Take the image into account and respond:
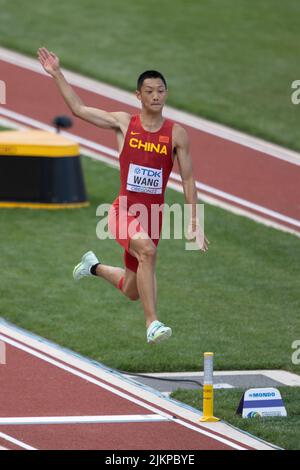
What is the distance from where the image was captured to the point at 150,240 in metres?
11.0

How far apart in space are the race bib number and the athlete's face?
48 cm

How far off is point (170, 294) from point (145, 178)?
3.89 m

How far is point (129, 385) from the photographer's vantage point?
11.9 metres

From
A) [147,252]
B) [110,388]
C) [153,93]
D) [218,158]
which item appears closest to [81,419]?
[110,388]

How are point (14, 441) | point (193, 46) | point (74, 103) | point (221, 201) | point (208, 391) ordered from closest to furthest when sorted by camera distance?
point (14, 441) → point (208, 391) → point (74, 103) → point (221, 201) → point (193, 46)

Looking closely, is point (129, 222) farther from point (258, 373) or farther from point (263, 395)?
point (258, 373)

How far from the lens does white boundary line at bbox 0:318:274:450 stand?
10.6 m

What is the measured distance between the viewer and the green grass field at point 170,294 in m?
13.1

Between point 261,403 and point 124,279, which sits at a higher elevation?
point 124,279

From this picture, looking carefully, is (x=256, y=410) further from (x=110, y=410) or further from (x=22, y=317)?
(x=22, y=317)

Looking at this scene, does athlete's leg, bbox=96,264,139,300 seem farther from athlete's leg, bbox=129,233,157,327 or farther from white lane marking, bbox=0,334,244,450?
white lane marking, bbox=0,334,244,450

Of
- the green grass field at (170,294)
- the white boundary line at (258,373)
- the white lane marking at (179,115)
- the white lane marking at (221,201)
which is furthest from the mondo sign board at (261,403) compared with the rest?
the white lane marking at (179,115)

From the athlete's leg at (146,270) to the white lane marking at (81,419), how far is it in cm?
75
